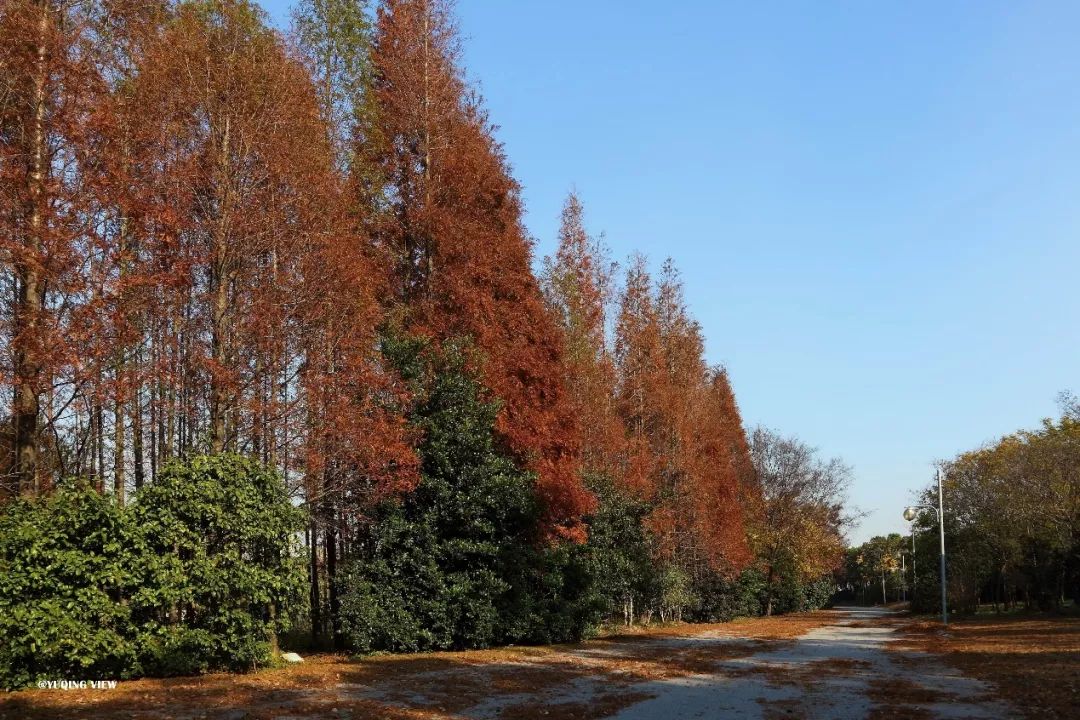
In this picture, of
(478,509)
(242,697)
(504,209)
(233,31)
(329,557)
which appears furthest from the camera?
(504,209)

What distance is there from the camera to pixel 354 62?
2595 centimetres

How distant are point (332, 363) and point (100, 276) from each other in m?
5.76

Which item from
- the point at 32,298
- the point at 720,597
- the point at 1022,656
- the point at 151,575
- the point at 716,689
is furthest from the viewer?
the point at 720,597

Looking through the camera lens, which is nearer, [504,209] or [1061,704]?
[1061,704]

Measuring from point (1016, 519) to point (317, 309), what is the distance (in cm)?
3331

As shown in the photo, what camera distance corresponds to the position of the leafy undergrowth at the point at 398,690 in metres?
10.6

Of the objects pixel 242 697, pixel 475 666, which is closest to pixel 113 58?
pixel 242 697

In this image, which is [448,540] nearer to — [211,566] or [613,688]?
[211,566]

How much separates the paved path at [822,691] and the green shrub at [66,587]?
26.9 ft

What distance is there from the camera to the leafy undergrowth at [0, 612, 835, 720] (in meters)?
10.6

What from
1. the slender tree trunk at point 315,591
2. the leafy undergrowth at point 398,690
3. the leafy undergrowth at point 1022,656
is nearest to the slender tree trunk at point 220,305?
the leafy undergrowth at point 398,690

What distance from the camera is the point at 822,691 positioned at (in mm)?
13039

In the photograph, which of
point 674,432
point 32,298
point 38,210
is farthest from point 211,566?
point 674,432

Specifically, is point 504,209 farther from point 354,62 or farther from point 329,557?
point 329,557
